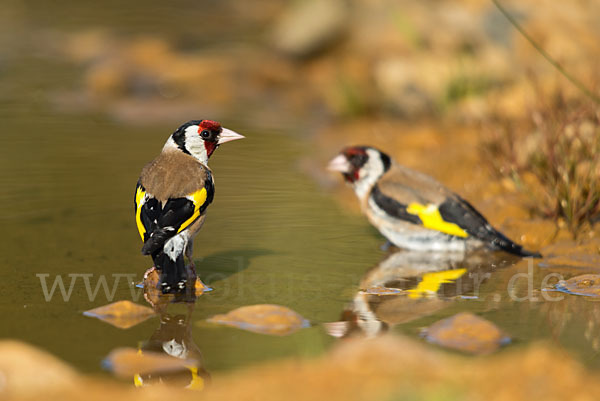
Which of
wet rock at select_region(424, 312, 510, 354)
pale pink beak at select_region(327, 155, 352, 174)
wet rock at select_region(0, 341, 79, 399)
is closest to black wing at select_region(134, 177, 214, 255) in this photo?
wet rock at select_region(0, 341, 79, 399)

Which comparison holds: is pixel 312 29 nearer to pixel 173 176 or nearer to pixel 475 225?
pixel 475 225

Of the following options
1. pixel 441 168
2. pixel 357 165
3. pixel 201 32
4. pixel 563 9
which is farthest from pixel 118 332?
pixel 201 32

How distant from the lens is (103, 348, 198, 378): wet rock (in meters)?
4.67

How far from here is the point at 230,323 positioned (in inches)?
214

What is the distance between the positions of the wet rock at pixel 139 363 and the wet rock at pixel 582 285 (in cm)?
257

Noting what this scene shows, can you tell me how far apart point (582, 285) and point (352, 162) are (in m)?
2.31

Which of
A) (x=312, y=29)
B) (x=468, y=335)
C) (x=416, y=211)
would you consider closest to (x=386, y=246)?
(x=416, y=211)

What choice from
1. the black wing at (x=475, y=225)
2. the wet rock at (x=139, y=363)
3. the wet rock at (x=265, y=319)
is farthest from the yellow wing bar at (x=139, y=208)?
the black wing at (x=475, y=225)

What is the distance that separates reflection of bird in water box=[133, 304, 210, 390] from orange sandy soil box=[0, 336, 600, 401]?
10 centimetres

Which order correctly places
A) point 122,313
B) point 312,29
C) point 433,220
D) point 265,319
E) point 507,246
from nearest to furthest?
point 265,319 → point 122,313 → point 507,246 → point 433,220 → point 312,29

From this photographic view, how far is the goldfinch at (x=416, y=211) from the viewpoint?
7.12 m

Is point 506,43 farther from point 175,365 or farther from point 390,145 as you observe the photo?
point 175,365

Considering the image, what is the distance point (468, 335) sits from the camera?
16.9 ft

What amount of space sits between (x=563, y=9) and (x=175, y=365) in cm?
1059
